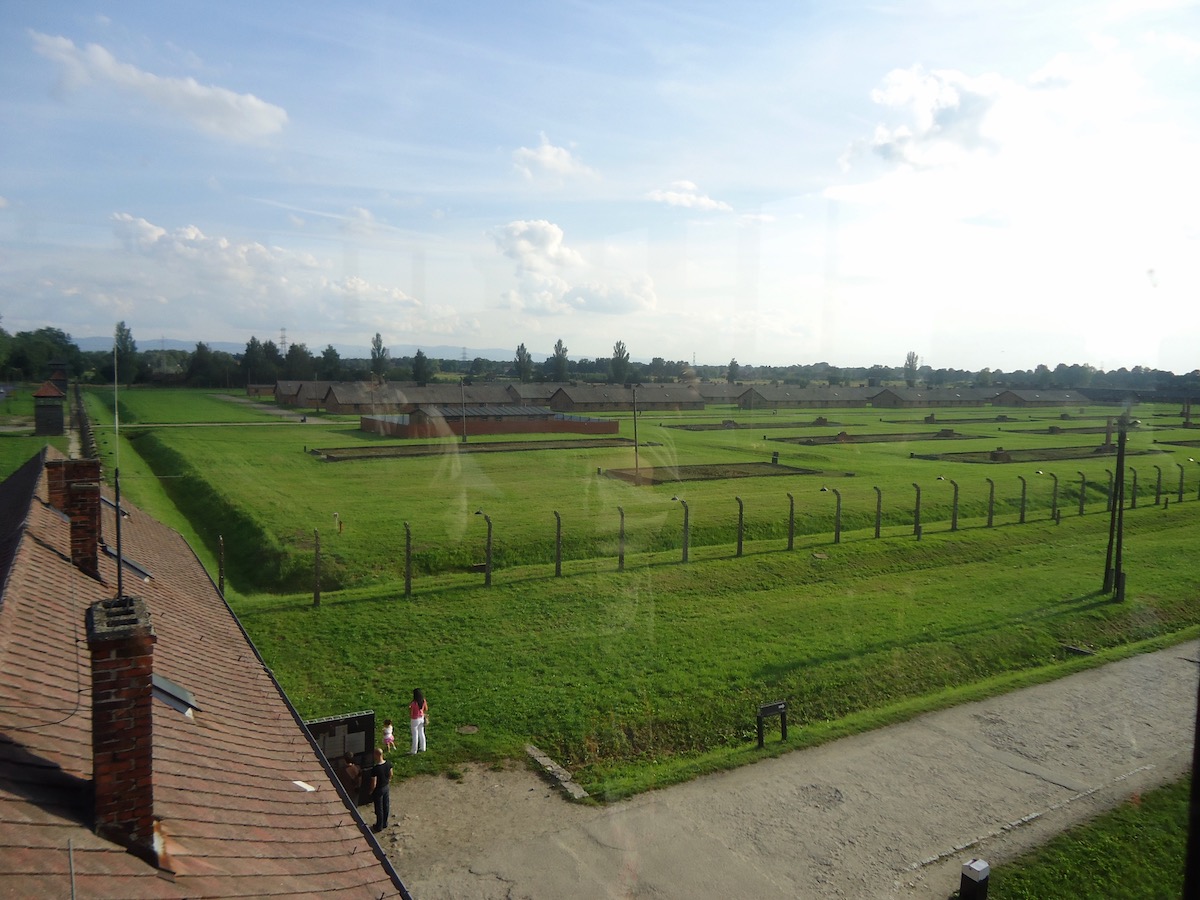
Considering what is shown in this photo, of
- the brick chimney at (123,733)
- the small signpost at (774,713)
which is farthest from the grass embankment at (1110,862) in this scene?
the brick chimney at (123,733)

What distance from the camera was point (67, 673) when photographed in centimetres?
660

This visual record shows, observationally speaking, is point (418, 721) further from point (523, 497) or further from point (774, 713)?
point (523, 497)

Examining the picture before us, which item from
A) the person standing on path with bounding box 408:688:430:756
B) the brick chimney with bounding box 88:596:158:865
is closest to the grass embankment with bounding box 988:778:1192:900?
the person standing on path with bounding box 408:688:430:756

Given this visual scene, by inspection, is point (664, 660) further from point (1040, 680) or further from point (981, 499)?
point (981, 499)

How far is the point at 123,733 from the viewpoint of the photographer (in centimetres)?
497

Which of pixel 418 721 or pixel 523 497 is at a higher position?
pixel 523 497

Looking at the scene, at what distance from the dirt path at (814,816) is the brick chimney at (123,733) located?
443 cm

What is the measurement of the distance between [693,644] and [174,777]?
11568 millimetres

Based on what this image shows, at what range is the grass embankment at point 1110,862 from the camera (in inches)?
351

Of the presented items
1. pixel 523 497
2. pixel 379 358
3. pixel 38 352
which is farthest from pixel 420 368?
pixel 523 497

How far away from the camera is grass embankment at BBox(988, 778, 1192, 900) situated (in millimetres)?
8922

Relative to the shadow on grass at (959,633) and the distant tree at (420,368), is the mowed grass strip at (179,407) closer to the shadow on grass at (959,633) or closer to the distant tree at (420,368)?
the distant tree at (420,368)

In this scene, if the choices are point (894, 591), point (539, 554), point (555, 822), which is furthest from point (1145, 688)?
point (539, 554)

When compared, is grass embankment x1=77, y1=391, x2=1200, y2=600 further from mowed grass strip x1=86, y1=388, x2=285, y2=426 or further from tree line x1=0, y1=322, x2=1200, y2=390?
tree line x1=0, y1=322, x2=1200, y2=390
